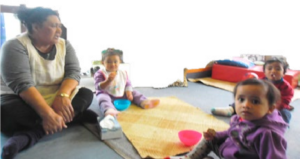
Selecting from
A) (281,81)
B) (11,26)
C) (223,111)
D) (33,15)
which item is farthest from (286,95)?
(11,26)

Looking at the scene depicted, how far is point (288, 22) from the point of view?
2686 millimetres

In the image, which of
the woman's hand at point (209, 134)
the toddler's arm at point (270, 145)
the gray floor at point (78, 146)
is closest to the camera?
the toddler's arm at point (270, 145)

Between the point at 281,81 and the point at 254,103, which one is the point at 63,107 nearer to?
the point at 254,103

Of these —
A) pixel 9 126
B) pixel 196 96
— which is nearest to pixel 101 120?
pixel 9 126

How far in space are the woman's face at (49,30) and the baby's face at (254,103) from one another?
0.98 meters

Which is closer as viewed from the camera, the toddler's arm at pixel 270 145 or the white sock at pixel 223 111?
the toddler's arm at pixel 270 145

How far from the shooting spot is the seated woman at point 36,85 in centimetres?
119

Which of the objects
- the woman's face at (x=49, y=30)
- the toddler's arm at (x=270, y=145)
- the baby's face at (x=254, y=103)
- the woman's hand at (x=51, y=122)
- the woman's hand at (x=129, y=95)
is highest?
the woman's face at (x=49, y=30)

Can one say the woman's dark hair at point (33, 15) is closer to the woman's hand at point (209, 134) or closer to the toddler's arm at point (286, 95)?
the woman's hand at point (209, 134)

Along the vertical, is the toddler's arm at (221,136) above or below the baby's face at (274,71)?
below

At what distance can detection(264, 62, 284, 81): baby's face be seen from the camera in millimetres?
1430

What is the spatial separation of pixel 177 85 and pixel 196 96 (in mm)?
355

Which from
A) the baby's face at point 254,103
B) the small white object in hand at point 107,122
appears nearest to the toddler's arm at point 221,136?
the baby's face at point 254,103

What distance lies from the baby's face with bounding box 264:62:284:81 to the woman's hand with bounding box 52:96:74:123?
1.15 metres
